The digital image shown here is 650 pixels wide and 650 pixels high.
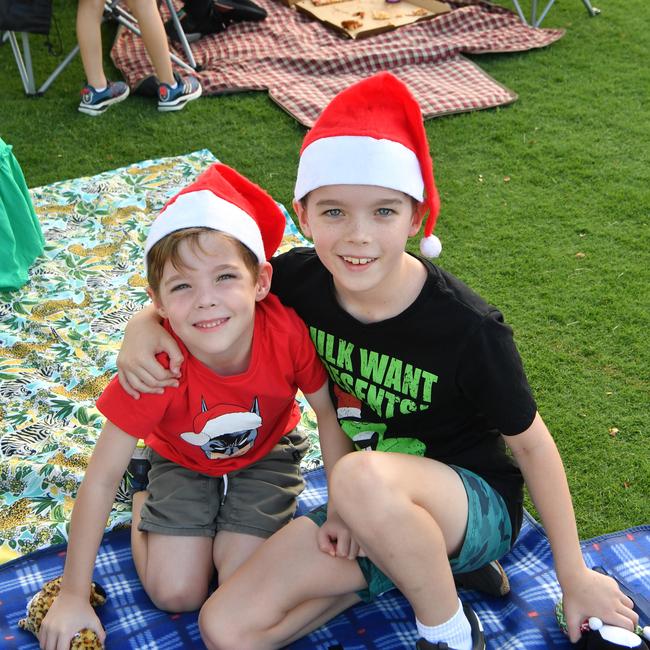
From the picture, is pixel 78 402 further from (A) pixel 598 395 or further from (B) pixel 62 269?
(A) pixel 598 395

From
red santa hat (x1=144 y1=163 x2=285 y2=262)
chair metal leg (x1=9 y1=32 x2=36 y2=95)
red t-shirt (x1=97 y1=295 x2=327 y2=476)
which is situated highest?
red santa hat (x1=144 y1=163 x2=285 y2=262)

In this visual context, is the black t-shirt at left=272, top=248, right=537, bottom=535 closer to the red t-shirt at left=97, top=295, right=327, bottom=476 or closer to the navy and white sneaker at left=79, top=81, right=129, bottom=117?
the red t-shirt at left=97, top=295, right=327, bottom=476

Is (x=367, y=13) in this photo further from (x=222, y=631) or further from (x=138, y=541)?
(x=222, y=631)

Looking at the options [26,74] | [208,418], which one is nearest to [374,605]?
[208,418]

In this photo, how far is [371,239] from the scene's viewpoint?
1.71 meters

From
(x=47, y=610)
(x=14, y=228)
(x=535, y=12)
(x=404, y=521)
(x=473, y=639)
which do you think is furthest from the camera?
(x=535, y=12)

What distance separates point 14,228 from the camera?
10.2 ft

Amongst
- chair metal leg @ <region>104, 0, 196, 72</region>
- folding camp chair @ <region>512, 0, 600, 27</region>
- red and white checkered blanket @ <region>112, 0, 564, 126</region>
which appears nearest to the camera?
red and white checkered blanket @ <region>112, 0, 564, 126</region>

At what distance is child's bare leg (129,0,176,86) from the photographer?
4230 millimetres

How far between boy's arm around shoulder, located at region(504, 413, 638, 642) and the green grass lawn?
47 centimetres

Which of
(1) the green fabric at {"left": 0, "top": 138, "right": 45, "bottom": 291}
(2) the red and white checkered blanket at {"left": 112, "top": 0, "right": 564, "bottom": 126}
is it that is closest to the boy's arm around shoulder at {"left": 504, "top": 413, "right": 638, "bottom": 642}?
(1) the green fabric at {"left": 0, "top": 138, "right": 45, "bottom": 291}

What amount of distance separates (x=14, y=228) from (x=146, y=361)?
1.56 metres

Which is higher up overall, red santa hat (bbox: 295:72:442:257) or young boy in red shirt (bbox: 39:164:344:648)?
red santa hat (bbox: 295:72:442:257)

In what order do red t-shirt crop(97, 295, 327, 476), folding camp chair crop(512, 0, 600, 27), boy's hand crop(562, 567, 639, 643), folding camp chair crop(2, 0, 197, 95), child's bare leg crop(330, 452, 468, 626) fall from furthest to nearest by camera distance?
1. folding camp chair crop(512, 0, 600, 27)
2. folding camp chair crop(2, 0, 197, 95)
3. red t-shirt crop(97, 295, 327, 476)
4. boy's hand crop(562, 567, 639, 643)
5. child's bare leg crop(330, 452, 468, 626)
